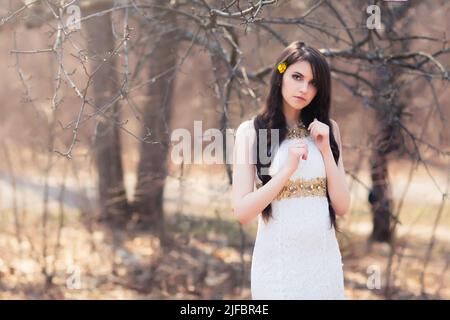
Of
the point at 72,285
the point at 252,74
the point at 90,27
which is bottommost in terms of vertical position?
the point at 72,285

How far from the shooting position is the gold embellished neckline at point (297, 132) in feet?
7.88

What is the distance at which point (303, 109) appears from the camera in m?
2.45

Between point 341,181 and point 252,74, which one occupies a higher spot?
point 252,74

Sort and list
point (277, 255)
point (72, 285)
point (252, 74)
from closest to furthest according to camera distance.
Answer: point (277, 255) → point (252, 74) → point (72, 285)

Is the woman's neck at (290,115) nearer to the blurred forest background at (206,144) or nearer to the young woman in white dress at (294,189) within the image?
the young woman in white dress at (294,189)

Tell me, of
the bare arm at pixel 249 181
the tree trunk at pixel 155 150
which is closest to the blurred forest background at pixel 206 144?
the tree trunk at pixel 155 150

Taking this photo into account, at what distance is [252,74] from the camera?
4812mm

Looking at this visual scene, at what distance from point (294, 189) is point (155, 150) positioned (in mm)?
3963

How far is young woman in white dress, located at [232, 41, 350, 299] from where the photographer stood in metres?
2.27

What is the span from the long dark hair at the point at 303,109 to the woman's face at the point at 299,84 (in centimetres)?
2

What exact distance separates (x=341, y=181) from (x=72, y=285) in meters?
3.85

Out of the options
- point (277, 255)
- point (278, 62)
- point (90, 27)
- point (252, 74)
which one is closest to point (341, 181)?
point (277, 255)

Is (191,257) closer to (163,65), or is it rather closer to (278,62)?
(163,65)

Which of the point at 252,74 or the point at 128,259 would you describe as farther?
the point at 128,259
